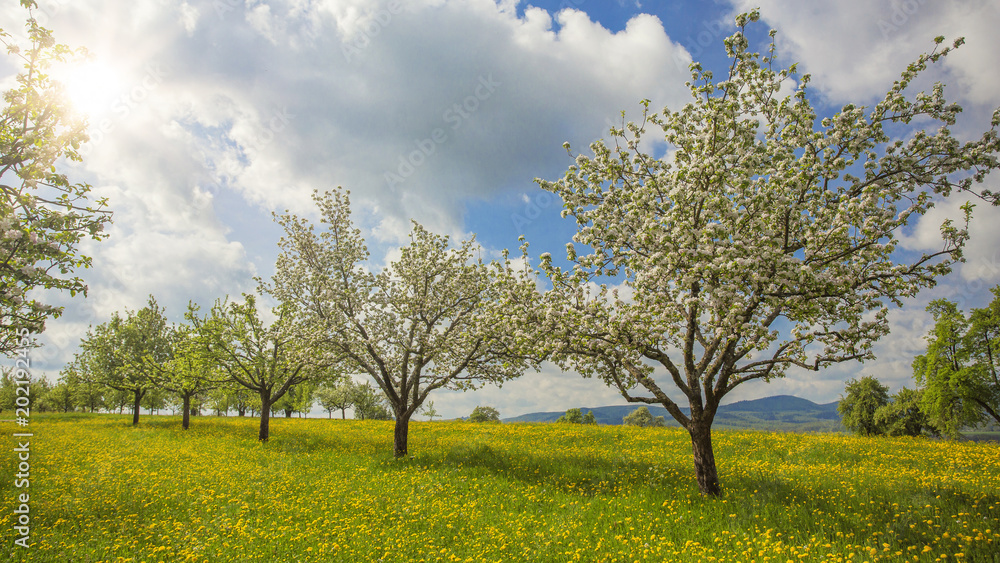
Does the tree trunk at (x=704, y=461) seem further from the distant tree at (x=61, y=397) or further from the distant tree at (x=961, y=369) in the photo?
the distant tree at (x=61, y=397)

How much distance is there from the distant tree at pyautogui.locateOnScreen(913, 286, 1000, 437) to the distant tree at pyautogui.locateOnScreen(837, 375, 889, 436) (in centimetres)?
1275

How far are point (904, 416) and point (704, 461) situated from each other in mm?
51846

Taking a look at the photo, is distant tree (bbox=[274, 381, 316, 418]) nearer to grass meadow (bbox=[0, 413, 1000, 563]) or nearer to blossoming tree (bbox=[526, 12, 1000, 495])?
grass meadow (bbox=[0, 413, 1000, 563])

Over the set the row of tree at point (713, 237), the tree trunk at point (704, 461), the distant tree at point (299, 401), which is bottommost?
the distant tree at point (299, 401)

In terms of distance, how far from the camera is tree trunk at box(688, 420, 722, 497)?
13094mm

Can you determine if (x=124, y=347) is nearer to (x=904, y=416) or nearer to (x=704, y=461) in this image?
(x=704, y=461)

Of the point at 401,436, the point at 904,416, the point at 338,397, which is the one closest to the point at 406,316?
the point at 401,436

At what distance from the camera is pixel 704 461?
43.4 feet

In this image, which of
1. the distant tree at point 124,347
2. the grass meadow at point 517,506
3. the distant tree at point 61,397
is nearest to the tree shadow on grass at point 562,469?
the grass meadow at point 517,506

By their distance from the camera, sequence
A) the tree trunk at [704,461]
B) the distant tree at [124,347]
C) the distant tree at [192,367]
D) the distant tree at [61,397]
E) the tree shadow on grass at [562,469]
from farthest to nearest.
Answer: the distant tree at [61,397]
the distant tree at [124,347]
the distant tree at [192,367]
the tree shadow on grass at [562,469]
the tree trunk at [704,461]

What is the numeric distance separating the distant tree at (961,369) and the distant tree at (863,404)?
12752 millimetres

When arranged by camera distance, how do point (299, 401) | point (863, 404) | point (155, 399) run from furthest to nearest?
point (299, 401) → point (155, 399) → point (863, 404)

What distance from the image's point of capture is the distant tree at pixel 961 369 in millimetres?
34406

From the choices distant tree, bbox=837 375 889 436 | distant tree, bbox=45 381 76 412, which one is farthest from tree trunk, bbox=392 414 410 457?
distant tree, bbox=45 381 76 412
